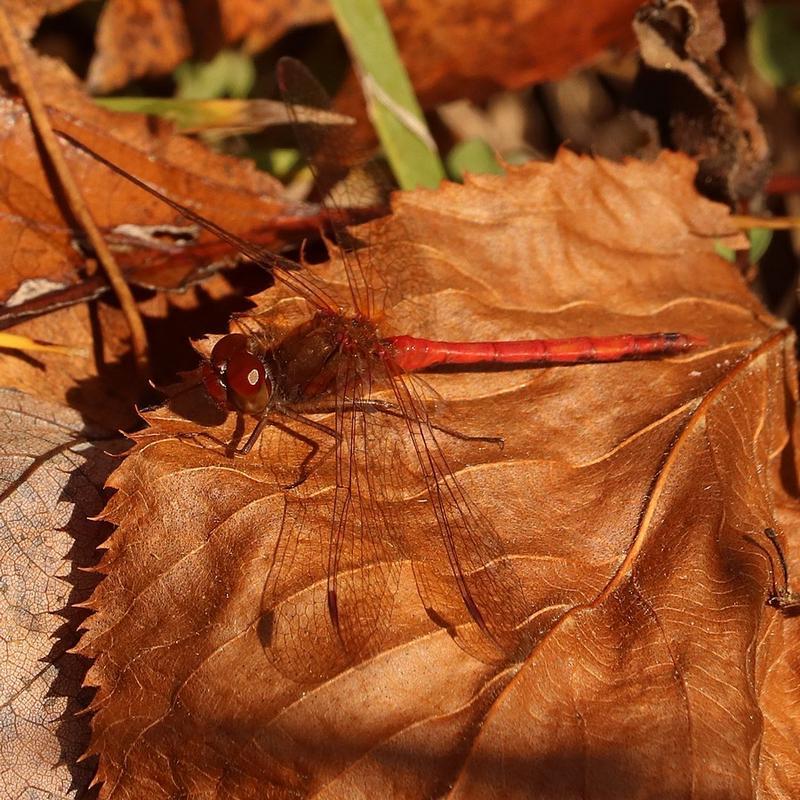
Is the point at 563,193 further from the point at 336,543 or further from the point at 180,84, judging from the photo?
the point at 180,84

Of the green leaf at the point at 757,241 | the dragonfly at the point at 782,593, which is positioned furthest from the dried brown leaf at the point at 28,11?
the dragonfly at the point at 782,593

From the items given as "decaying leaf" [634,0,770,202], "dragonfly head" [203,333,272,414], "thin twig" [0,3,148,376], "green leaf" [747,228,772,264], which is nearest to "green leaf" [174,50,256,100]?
"thin twig" [0,3,148,376]

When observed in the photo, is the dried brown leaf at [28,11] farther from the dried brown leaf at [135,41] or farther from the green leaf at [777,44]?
the green leaf at [777,44]

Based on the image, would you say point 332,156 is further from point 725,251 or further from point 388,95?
point 725,251

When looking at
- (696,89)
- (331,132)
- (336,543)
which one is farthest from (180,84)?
(336,543)

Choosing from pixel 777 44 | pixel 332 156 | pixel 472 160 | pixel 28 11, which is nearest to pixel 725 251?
pixel 472 160

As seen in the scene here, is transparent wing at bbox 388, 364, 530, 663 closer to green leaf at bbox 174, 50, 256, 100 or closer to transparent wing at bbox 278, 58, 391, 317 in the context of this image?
transparent wing at bbox 278, 58, 391, 317

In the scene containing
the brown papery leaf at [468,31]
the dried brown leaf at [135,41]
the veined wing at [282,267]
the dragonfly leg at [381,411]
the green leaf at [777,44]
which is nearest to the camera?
the dragonfly leg at [381,411]
